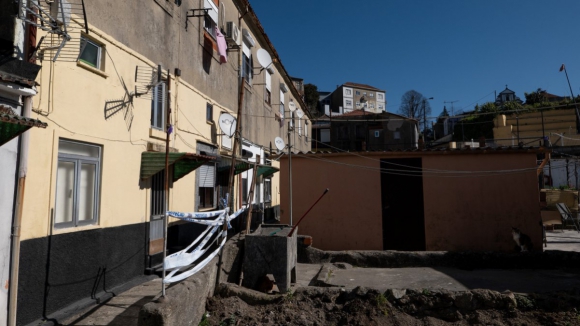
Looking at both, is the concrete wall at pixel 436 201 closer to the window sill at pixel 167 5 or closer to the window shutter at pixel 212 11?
the window shutter at pixel 212 11

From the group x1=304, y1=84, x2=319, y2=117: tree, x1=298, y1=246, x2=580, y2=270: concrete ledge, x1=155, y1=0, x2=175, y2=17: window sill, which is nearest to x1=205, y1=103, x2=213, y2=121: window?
x1=155, y1=0, x2=175, y2=17: window sill

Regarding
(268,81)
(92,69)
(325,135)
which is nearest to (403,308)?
(92,69)

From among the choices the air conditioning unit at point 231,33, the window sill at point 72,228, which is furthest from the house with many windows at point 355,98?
the window sill at point 72,228

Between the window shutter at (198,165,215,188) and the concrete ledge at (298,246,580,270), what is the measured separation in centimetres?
411

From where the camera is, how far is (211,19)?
12258 mm

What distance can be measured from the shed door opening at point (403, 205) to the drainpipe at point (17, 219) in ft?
32.6

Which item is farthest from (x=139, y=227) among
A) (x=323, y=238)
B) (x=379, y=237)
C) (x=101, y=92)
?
(x=379, y=237)

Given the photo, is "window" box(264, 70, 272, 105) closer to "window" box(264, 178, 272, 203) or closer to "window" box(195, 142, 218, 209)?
"window" box(264, 178, 272, 203)

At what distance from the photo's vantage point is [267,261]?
288 inches

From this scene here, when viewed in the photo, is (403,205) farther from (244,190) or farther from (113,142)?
(113,142)

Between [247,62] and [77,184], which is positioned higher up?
[247,62]

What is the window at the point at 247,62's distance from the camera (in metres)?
16.1

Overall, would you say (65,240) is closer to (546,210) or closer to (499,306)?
(499,306)

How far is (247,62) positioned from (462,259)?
11127 millimetres
